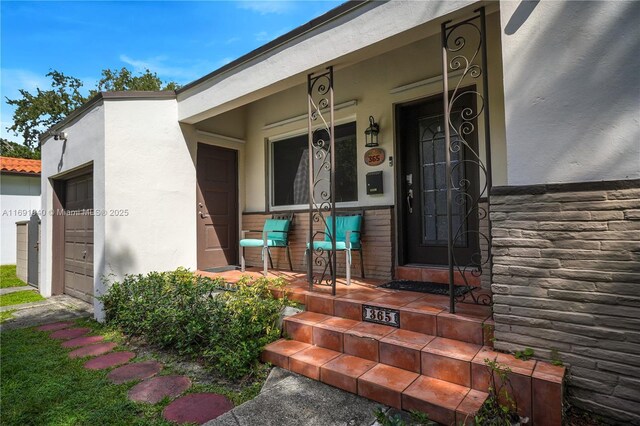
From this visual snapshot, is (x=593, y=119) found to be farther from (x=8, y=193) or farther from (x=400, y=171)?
(x=8, y=193)

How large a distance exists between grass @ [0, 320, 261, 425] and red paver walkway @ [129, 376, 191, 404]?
0.20 ft

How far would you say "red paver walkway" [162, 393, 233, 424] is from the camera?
205cm

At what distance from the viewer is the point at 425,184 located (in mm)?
3895

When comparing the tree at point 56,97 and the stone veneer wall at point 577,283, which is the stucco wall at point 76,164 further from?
the tree at point 56,97

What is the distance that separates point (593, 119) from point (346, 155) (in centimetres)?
299

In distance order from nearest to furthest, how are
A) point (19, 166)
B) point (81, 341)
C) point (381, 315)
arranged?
point (381, 315), point (81, 341), point (19, 166)

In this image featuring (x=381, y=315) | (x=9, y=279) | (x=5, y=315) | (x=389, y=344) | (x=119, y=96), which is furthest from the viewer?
(x=9, y=279)

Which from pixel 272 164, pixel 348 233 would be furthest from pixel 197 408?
pixel 272 164

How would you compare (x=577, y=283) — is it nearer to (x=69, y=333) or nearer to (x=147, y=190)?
(x=147, y=190)

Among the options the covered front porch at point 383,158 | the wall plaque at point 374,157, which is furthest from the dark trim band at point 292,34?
the wall plaque at point 374,157

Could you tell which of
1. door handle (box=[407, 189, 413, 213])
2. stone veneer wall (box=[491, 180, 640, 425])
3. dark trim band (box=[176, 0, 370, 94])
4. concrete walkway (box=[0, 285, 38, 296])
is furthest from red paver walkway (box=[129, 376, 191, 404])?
concrete walkway (box=[0, 285, 38, 296])

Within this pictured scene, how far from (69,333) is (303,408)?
3327 millimetres

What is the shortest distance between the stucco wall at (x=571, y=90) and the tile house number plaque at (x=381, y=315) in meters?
1.31

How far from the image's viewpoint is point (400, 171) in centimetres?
391
